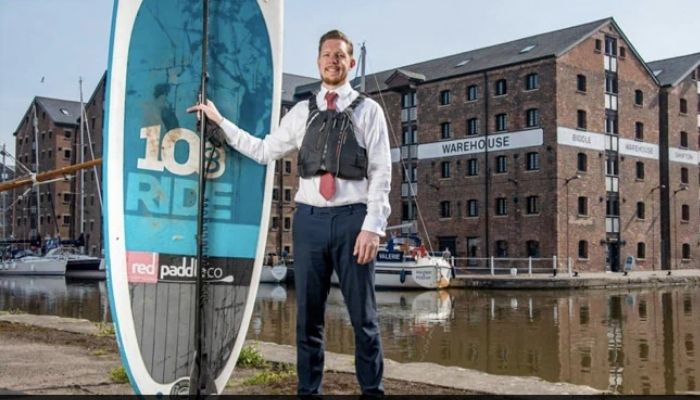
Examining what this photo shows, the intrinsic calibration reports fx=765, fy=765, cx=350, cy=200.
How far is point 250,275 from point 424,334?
11.5 m

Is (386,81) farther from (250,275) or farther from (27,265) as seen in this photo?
(250,275)

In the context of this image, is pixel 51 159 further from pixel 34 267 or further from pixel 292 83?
pixel 292 83

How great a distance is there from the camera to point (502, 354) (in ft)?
42.3

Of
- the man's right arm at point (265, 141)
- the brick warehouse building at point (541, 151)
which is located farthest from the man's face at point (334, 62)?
the brick warehouse building at point (541, 151)

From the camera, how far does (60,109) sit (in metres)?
67.9

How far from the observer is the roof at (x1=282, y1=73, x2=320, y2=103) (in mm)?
52912

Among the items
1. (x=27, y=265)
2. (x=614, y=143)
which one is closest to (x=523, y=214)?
(x=614, y=143)

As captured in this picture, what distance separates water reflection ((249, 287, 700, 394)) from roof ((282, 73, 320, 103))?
27.9 m

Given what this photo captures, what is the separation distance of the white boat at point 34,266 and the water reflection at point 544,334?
927 inches

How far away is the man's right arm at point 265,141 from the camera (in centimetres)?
418

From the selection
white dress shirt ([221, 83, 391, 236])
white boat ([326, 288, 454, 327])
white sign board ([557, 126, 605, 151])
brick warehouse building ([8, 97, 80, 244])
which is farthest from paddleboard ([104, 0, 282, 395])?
brick warehouse building ([8, 97, 80, 244])

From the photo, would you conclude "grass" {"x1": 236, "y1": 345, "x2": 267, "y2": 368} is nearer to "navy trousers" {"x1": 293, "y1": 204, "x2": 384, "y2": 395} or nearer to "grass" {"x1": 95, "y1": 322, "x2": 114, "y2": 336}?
"navy trousers" {"x1": 293, "y1": 204, "x2": 384, "y2": 395}

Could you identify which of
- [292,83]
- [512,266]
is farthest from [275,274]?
[292,83]

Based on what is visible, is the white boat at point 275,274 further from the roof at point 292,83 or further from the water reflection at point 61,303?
the roof at point 292,83
